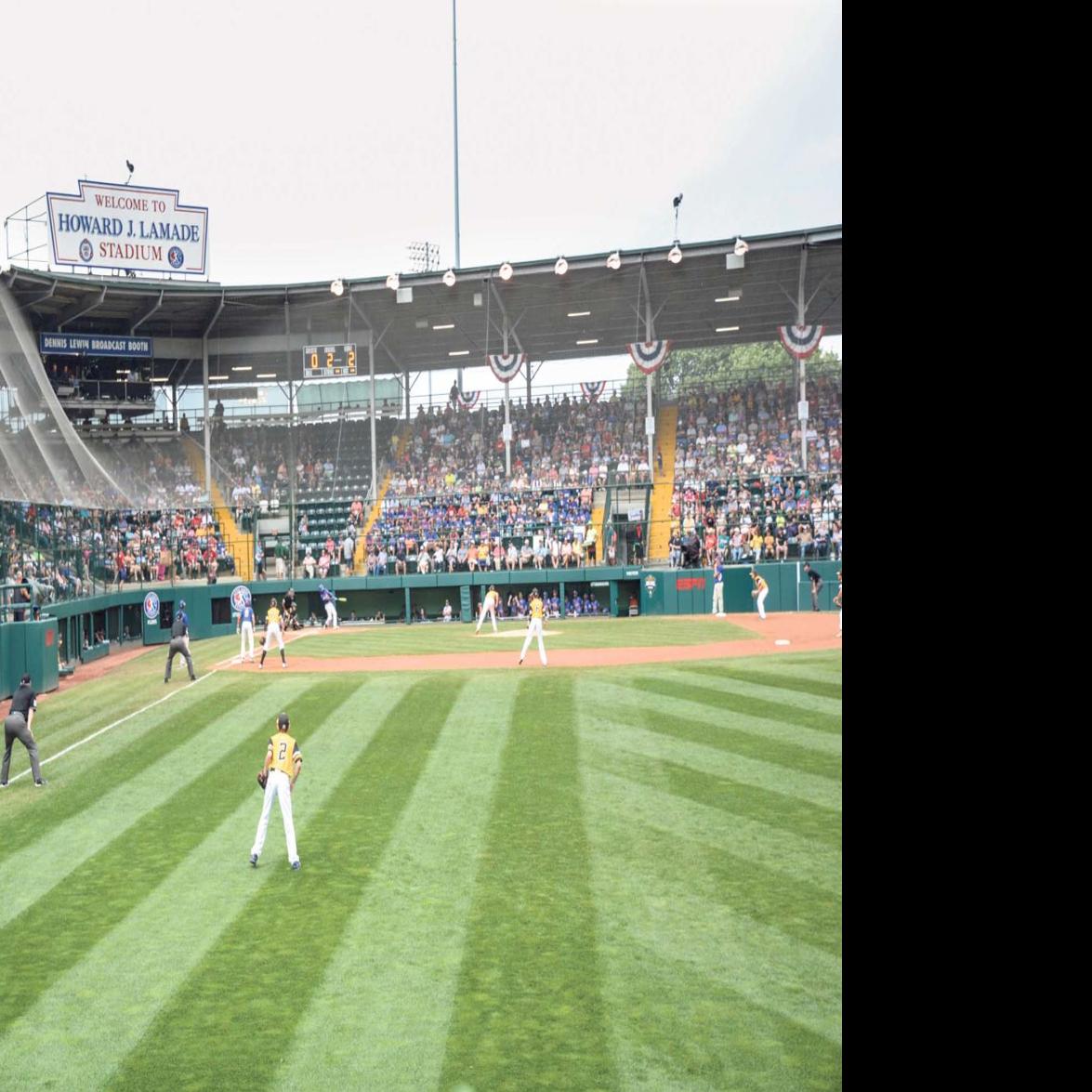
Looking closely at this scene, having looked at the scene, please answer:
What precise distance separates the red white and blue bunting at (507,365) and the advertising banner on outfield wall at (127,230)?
15128 millimetres

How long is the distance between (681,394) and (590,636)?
24011 millimetres

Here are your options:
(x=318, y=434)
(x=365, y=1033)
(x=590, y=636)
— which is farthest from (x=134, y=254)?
(x=365, y=1033)

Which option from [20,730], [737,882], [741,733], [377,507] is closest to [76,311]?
[377,507]

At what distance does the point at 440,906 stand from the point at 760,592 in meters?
24.3

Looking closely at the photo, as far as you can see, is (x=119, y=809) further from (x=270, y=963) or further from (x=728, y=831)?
(x=728, y=831)

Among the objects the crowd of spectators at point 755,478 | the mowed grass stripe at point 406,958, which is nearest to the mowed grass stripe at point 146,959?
the mowed grass stripe at point 406,958

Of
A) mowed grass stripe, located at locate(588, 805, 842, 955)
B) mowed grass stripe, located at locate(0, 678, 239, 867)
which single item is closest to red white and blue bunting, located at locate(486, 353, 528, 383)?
mowed grass stripe, located at locate(0, 678, 239, 867)

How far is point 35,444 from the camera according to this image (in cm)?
2944

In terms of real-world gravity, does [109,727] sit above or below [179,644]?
below

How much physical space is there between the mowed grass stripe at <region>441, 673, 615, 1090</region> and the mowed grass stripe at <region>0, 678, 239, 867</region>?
607cm

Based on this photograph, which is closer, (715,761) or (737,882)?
(737,882)

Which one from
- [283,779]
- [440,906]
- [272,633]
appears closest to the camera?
[440,906]

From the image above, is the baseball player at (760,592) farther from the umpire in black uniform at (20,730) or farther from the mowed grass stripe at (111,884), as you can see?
the umpire in black uniform at (20,730)

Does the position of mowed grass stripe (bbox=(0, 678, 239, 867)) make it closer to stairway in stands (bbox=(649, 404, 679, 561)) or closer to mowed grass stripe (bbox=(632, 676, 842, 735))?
mowed grass stripe (bbox=(632, 676, 842, 735))
